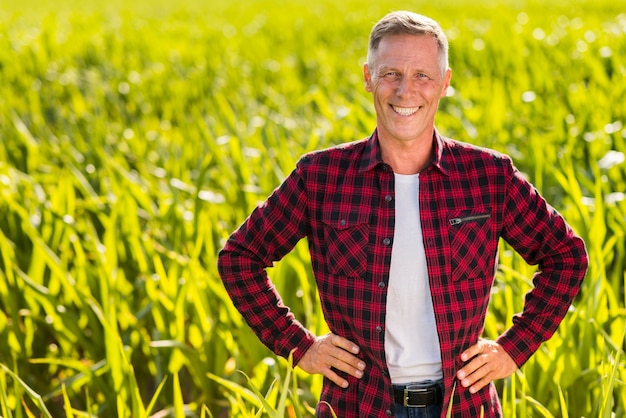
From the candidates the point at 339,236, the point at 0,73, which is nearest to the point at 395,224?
the point at 339,236

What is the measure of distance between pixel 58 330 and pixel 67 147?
1.24 metres

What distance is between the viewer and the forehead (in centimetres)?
135

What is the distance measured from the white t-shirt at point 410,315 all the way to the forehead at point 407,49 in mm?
248

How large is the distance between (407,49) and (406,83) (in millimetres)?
→ 50

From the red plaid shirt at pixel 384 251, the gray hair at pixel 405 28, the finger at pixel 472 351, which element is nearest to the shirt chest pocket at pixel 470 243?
the red plaid shirt at pixel 384 251

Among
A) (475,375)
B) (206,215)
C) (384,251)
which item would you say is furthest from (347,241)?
(206,215)

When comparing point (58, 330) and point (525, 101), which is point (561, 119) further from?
point (58, 330)

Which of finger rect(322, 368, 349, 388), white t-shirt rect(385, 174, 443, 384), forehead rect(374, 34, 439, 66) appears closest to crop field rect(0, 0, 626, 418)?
finger rect(322, 368, 349, 388)

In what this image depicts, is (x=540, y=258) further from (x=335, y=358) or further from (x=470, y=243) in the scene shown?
(x=335, y=358)

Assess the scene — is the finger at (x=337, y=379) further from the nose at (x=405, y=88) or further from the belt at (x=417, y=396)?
the nose at (x=405, y=88)

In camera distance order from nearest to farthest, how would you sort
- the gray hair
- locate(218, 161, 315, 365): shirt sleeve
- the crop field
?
the gray hair → locate(218, 161, 315, 365): shirt sleeve → the crop field

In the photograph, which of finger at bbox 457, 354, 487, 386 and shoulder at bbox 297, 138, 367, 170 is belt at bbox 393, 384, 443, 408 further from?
shoulder at bbox 297, 138, 367, 170

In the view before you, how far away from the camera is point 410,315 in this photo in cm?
138

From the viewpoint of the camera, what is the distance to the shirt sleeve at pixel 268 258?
4.80 ft
